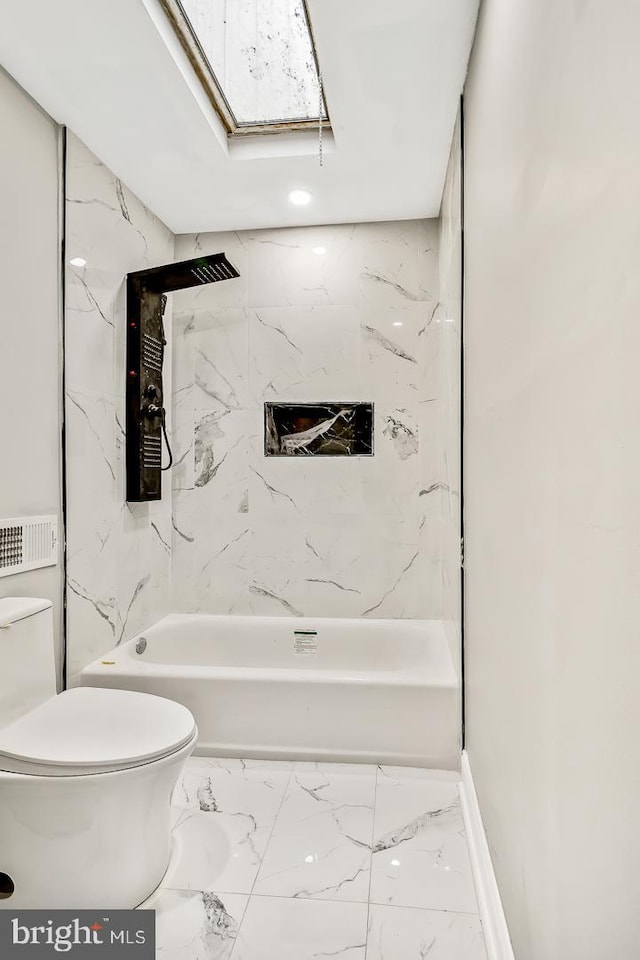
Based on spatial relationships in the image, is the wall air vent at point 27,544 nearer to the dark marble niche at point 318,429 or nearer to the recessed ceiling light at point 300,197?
the dark marble niche at point 318,429

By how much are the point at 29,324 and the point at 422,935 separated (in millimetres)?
2165

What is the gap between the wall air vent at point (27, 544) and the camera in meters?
1.94

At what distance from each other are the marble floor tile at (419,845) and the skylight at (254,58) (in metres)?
2.55

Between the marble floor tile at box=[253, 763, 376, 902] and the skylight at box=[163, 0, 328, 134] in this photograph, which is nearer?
the marble floor tile at box=[253, 763, 376, 902]

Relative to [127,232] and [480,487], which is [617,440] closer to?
[480,487]

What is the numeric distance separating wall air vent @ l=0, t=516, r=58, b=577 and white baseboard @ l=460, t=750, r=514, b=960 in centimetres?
164

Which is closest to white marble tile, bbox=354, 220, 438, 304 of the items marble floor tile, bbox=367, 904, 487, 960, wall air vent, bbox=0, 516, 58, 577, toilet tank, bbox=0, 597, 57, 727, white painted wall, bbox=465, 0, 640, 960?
white painted wall, bbox=465, 0, 640, 960

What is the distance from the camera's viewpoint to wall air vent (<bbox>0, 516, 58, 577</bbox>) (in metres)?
1.94

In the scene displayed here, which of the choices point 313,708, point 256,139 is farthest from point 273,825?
point 256,139

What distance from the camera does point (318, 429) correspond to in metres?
3.21

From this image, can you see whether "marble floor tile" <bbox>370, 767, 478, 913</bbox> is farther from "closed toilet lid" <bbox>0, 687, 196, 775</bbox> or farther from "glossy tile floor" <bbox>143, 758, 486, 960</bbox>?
"closed toilet lid" <bbox>0, 687, 196, 775</bbox>

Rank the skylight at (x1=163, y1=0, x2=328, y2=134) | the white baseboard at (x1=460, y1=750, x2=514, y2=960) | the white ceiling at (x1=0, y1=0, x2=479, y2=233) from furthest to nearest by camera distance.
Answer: the skylight at (x1=163, y1=0, x2=328, y2=134)
the white ceiling at (x1=0, y1=0, x2=479, y2=233)
the white baseboard at (x1=460, y1=750, x2=514, y2=960)

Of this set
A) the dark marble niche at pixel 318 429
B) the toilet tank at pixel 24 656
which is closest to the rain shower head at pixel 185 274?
the dark marble niche at pixel 318 429

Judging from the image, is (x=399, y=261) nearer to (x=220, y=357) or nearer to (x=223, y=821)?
(x=220, y=357)
